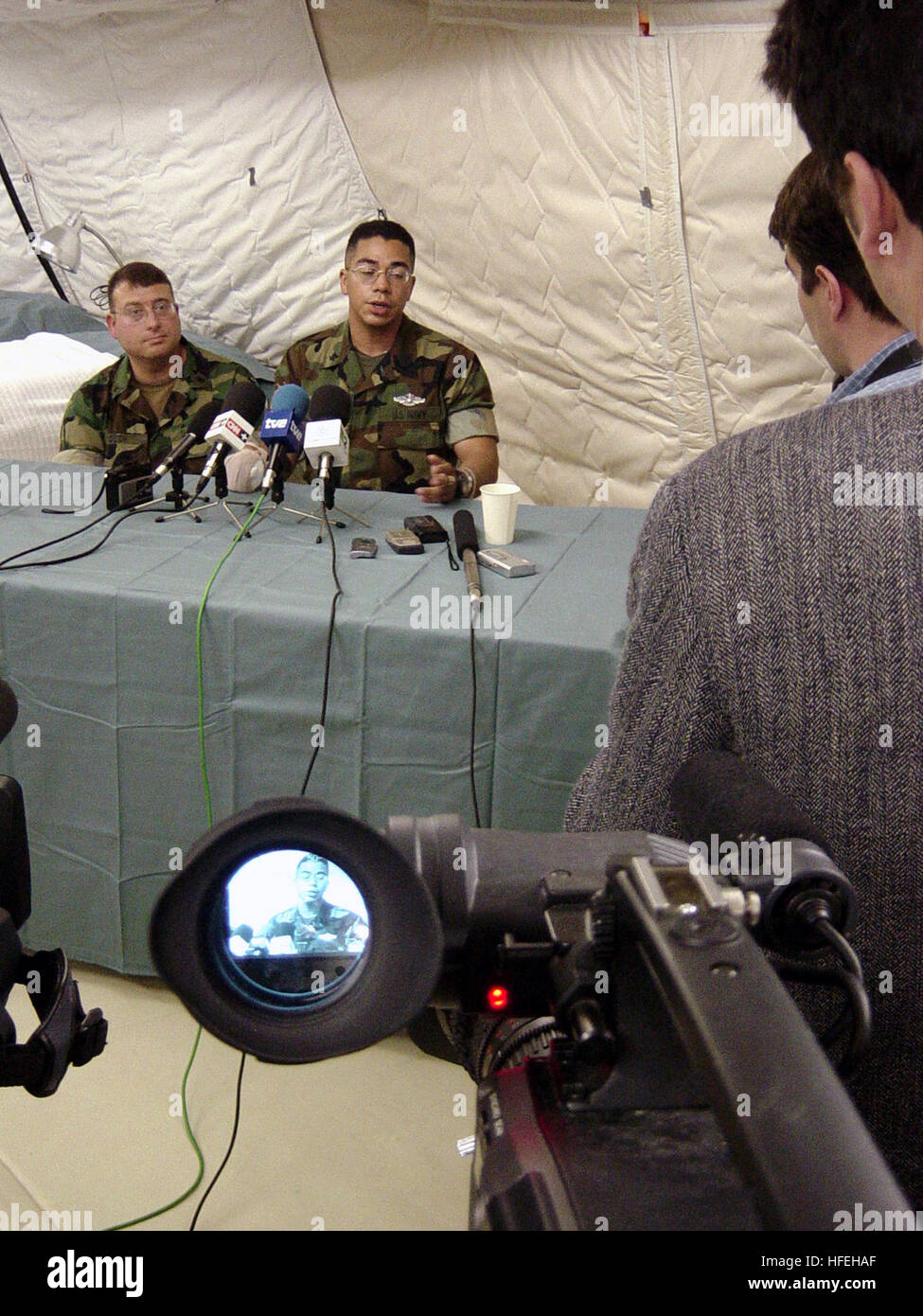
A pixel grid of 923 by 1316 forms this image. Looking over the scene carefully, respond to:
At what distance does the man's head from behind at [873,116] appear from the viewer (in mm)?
538

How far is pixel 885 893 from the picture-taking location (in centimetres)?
59

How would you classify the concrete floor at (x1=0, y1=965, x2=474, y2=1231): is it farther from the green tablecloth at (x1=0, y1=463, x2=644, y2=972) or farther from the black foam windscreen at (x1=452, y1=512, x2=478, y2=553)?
the black foam windscreen at (x1=452, y1=512, x2=478, y2=553)

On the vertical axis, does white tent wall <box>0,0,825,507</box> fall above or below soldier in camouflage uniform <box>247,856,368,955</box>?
above

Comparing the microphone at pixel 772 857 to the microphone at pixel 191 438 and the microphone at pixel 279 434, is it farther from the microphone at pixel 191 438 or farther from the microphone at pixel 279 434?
the microphone at pixel 191 438

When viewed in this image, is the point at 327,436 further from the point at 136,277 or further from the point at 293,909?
the point at 293,909

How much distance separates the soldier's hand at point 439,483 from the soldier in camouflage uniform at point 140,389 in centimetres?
82

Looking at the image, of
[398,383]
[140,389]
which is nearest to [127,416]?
[140,389]

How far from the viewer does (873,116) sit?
55 cm

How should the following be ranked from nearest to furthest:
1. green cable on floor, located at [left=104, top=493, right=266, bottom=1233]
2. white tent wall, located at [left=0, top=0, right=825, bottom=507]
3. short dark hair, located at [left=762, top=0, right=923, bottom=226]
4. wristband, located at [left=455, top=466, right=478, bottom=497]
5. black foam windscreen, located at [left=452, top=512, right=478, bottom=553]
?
short dark hair, located at [left=762, top=0, right=923, bottom=226]
green cable on floor, located at [left=104, top=493, right=266, bottom=1233]
black foam windscreen, located at [left=452, top=512, right=478, bottom=553]
wristband, located at [left=455, top=466, right=478, bottom=497]
white tent wall, located at [left=0, top=0, right=825, bottom=507]

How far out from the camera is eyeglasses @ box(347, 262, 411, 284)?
8.25 feet

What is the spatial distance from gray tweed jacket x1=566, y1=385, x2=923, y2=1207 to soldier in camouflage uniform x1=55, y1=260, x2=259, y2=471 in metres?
2.12

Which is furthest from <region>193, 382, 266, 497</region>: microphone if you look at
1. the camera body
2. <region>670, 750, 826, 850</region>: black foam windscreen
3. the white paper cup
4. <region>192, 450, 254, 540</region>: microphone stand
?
the camera body

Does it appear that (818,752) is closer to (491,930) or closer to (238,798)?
(491,930)

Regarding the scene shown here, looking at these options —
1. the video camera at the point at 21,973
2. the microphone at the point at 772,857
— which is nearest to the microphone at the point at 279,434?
the video camera at the point at 21,973
